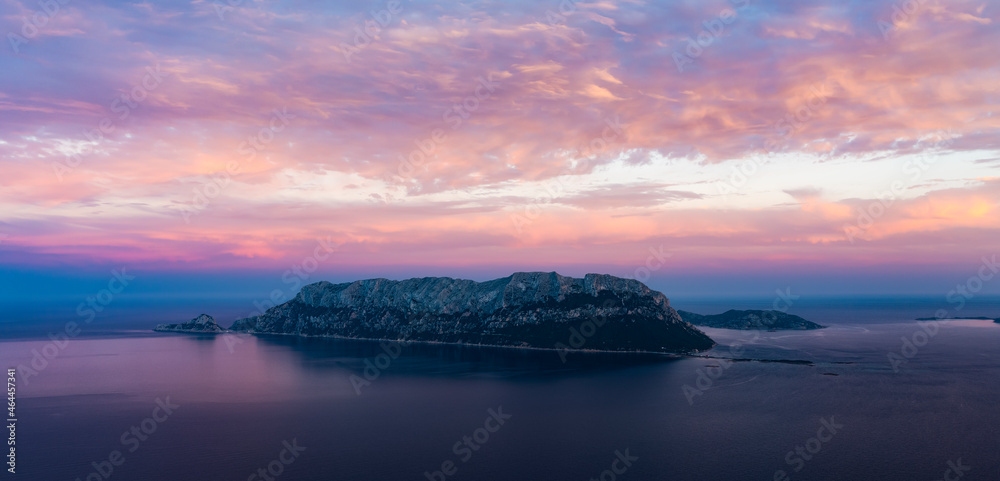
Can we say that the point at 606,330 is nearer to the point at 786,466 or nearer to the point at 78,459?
the point at 786,466

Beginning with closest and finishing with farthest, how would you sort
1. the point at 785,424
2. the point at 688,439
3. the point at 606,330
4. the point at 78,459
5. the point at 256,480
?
the point at 256,480
the point at 78,459
the point at 688,439
the point at 785,424
the point at 606,330

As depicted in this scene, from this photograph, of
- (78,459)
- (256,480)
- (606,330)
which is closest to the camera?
(256,480)

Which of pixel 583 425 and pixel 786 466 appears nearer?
pixel 786 466

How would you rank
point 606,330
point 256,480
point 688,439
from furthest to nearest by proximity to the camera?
point 606,330 → point 688,439 → point 256,480

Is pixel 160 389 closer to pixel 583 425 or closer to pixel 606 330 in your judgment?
pixel 583 425

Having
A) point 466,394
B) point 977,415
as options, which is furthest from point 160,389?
point 977,415

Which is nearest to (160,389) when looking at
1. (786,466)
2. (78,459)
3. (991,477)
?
(78,459)
